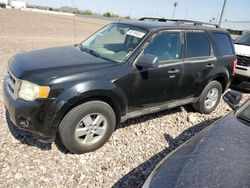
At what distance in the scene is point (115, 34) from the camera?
4.68 metres

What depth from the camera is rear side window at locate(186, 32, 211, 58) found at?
4.67 metres

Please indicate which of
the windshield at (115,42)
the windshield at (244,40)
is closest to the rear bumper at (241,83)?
the windshield at (244,40)

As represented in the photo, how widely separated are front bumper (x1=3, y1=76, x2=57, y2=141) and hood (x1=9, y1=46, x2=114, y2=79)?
387mm

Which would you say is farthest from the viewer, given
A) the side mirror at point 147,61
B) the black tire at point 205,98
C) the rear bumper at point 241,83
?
the rear bumper at point 241,83

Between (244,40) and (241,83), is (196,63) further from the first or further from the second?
(244,40)

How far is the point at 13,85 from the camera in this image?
3467 millimetres

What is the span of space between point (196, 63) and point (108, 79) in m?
1.97

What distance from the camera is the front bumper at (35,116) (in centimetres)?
319

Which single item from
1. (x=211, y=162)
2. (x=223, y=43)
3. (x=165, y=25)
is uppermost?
(x=165, y=25)

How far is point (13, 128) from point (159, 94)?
7.99 ft

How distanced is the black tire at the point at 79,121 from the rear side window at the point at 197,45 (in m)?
1.94

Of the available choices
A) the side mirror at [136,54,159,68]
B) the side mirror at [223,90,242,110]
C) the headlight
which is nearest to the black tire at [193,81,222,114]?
the side mirror at [223,90,242,110]

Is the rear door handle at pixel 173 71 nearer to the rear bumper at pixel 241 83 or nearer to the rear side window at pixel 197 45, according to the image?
the rear side window at pixel 197 45

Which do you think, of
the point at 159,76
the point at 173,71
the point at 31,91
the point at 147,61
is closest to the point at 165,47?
the point at 173,71
